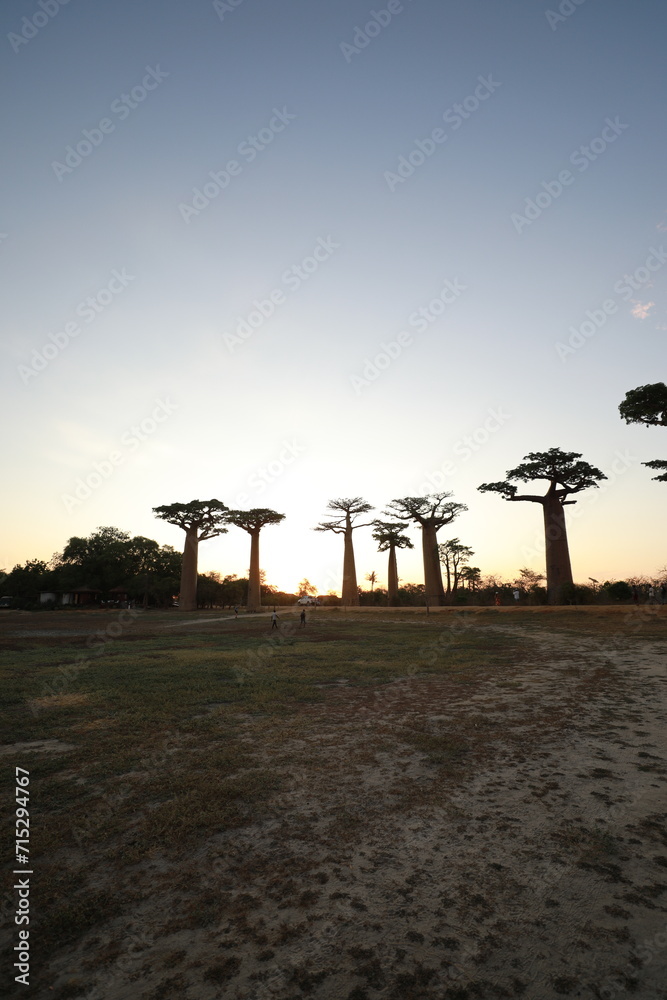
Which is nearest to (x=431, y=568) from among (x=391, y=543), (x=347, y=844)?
(x=391, y=543)

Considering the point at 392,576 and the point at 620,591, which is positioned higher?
the point at 392,576

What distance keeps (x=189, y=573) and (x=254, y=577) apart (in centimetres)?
720

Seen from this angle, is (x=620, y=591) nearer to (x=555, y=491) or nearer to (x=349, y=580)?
(x=555, y=491)

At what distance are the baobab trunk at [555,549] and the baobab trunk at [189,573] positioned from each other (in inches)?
1369

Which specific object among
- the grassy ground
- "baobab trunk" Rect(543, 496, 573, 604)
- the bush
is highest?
"baobab trunk" Rect(543, 496, 573, 604)

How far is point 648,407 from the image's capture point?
64.4ft

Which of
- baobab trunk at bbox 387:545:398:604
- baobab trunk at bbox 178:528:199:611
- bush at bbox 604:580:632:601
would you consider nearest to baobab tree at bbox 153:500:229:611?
baobab trunk at bbox 178:528:199:611

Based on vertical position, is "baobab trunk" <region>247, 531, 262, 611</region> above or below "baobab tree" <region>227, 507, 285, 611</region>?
below

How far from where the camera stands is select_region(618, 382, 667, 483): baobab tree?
1923 cm

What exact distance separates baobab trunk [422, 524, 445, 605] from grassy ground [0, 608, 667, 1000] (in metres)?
31.7

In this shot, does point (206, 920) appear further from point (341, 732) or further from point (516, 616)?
point (516, 616)

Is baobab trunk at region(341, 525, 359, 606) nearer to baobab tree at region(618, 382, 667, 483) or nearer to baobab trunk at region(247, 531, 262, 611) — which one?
baobab trunk at region(247, 531, 262, 611)

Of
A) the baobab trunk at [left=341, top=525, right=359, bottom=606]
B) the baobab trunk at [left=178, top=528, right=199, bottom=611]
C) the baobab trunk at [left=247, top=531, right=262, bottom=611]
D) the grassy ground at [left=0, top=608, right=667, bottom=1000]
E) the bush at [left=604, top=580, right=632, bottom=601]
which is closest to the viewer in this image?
the grassy ground at [left=0, top=608, right=667, bottom=1000]

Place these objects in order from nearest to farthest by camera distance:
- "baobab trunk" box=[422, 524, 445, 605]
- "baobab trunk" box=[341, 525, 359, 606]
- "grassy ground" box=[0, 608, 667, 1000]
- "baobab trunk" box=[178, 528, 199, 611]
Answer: "grassy ground" box=[0, 608, 667, 1000]
"baobab trunk" box=[422, 524, 445, 605]
"baobab trunk" box=[341, 525, 359, 606]
"baobab trunk" box=[178, 528, 199, 611]
